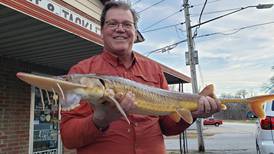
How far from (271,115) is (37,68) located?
16.0 ft

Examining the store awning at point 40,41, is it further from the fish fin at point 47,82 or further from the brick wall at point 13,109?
the fish fin at point 47,82

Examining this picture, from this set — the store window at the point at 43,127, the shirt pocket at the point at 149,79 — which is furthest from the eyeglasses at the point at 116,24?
the store window at the point at 43,127

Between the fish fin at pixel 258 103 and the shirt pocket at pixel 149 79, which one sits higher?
the shirt pocket at pixel 149 79

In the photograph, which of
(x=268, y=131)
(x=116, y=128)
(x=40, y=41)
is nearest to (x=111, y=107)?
(x=116, y=128)

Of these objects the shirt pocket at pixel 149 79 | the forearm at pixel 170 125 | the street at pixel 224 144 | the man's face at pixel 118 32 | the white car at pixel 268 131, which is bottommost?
the street at pixel 224 144

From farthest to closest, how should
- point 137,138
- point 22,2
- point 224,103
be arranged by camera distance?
point 22,2 < point 224,103 < point 137,138

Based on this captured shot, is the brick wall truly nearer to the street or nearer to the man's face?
the man's face

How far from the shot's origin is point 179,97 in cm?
263

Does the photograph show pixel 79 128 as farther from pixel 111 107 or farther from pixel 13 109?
pixel 13 109

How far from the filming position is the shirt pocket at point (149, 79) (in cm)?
265

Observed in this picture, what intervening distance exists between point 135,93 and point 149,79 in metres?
0.62

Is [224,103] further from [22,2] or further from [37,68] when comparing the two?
[37,68]

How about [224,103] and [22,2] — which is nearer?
[224,103]

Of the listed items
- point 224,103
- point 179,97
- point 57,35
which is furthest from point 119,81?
point 57,35
